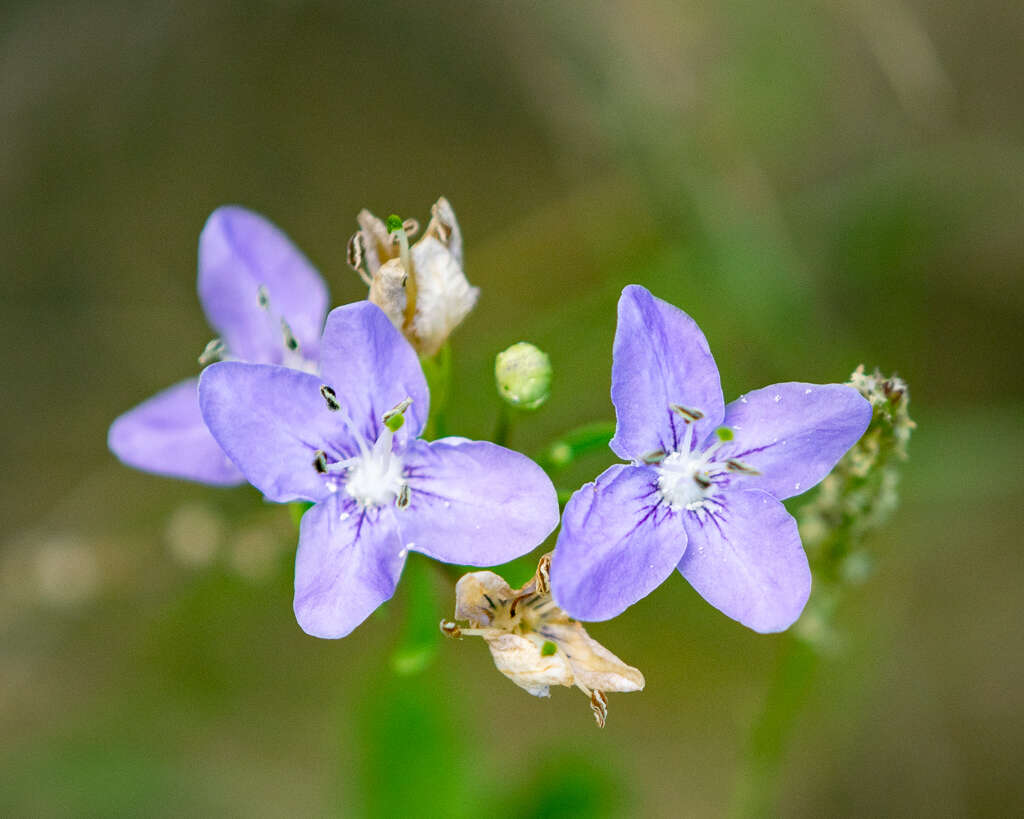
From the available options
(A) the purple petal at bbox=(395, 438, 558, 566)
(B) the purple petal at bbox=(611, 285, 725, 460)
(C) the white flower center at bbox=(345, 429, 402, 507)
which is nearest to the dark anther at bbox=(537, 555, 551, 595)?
(A) the purple petal at bbox=(395, 438, 558, 566)

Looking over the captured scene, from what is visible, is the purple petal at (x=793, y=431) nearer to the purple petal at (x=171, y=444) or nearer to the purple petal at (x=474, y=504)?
the purple petal at (x=474, y=504)

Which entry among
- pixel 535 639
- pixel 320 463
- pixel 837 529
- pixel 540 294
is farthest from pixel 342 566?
pixel 540 294

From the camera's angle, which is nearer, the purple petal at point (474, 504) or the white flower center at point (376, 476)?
the purple petal at point (474, 504)

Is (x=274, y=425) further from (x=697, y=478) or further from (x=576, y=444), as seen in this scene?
(x=697, y=478)

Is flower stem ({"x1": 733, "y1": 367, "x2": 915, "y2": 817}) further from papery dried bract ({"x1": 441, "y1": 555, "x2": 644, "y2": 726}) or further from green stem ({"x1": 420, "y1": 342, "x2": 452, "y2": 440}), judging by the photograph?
green stem ({"x1": 420, "y1": 342, "x2": 452, "y2": 440})

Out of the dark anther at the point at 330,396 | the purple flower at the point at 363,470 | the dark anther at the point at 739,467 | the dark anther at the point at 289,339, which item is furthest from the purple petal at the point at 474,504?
the dark anther at the point at 289,339
